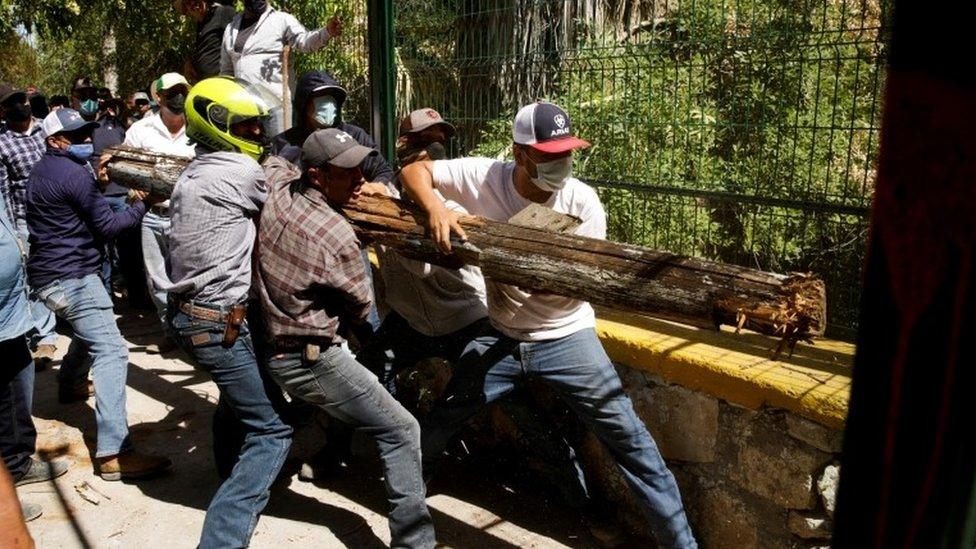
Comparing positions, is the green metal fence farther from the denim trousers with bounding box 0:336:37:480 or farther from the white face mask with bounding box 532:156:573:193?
the denim trousers with bounding box 0:336:37:480

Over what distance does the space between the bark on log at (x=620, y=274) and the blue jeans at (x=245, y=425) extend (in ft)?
2.64

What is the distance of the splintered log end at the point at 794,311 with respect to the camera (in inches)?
111

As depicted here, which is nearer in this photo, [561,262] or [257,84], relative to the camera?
[561,262]

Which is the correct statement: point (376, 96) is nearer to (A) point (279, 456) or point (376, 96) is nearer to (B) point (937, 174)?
(A) point (279, 456)

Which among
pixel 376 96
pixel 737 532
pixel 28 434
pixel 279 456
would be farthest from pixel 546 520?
pixel 376 96

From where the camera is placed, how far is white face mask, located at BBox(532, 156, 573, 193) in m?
3.71

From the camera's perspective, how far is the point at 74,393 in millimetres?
5992

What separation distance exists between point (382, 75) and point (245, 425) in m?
3.15

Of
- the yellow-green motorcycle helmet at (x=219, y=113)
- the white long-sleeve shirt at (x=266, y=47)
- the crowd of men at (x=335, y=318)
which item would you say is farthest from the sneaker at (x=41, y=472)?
the white long-sleeve shirt at (x=266, y=47)

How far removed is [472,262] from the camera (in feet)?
12.0

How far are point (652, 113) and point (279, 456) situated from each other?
2.46m

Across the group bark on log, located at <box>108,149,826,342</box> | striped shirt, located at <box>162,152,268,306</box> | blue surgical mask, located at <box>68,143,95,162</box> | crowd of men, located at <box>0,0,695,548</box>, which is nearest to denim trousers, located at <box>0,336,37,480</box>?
crowd of men, located at <box>0,0,695,548</box>

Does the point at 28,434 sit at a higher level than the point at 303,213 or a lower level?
lower

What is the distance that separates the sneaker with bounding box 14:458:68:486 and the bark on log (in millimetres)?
2459
